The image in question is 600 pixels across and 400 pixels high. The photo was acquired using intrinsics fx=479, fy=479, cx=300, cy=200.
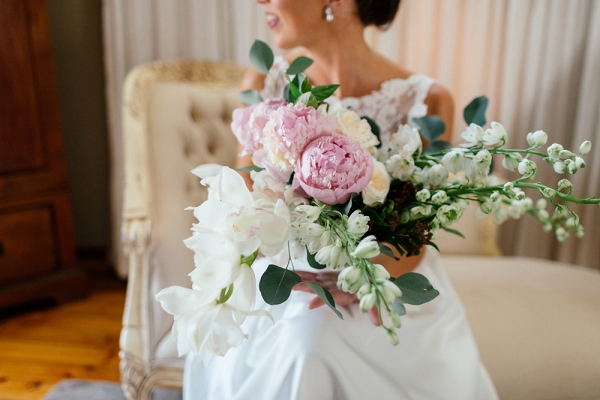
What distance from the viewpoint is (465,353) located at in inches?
41.6

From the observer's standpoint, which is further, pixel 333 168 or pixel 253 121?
pixel 253 121

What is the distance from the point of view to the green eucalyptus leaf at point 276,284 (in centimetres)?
72

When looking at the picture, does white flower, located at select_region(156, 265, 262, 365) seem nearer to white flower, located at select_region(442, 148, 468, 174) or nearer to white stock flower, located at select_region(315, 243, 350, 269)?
white stock flower, located at select_region(315, 243, 350, 269)

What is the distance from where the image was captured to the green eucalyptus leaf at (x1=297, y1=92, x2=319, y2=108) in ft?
2.61

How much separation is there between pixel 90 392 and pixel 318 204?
1.54 metres

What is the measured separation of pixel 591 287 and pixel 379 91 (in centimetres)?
98

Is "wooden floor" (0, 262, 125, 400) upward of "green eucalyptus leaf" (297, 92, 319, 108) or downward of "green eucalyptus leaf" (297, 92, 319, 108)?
downward

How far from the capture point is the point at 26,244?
2312 mm

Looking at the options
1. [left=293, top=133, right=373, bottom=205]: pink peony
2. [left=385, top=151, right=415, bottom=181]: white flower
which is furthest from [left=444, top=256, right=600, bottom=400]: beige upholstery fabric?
[left=293, top=133, right=373, bottom=205]: pink peony

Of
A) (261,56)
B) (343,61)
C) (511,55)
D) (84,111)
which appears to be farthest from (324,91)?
(84,111)

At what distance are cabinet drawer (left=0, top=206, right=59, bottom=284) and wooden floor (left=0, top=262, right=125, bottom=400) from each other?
0.23 m

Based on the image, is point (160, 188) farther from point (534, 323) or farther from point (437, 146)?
point (534, 323)

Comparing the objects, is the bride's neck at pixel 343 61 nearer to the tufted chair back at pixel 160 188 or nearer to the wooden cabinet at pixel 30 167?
the tufted chair back at pixel 160 188

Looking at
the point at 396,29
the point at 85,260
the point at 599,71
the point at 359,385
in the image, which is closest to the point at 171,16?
the point at 396,29
